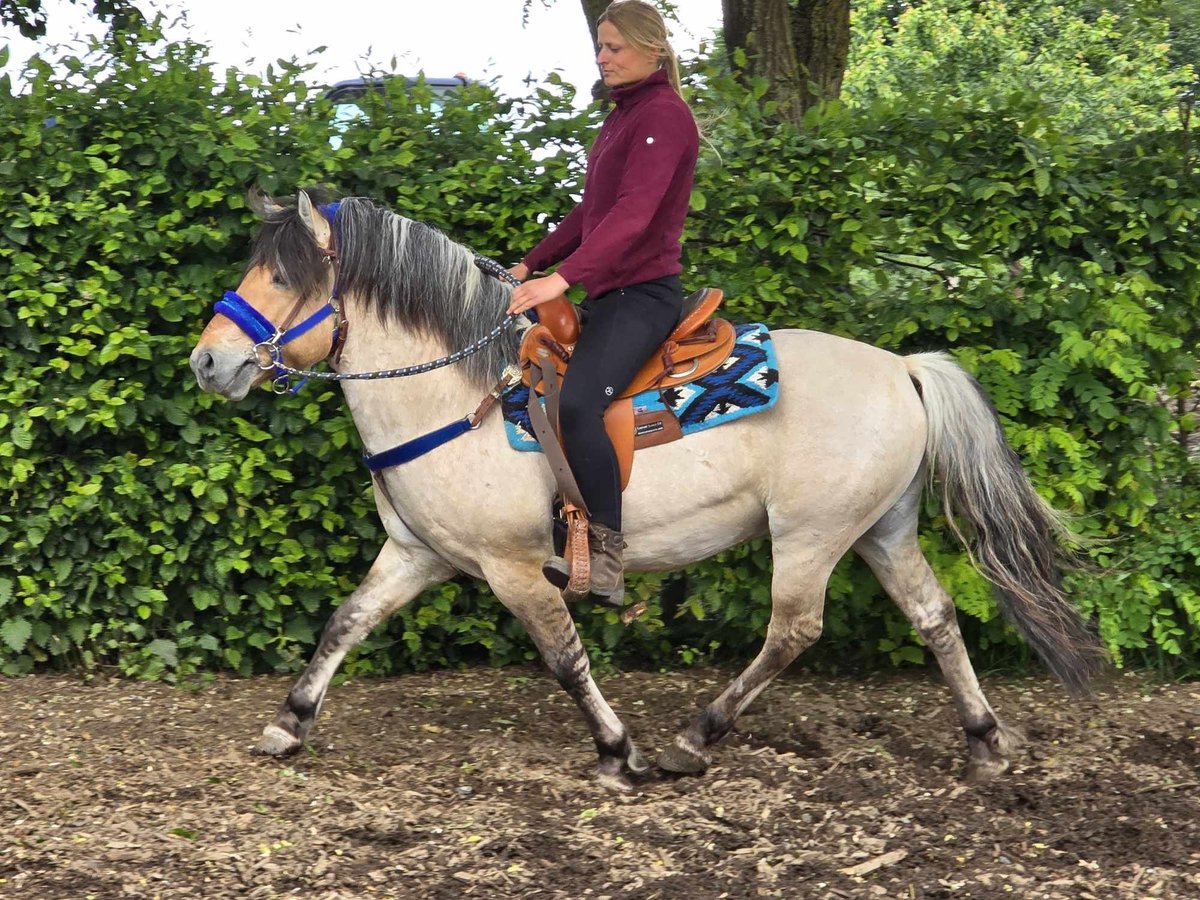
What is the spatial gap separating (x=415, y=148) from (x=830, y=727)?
2995 mm

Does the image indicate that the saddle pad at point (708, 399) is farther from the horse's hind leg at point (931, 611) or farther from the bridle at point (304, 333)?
the horse's hind leg at point (931, 611)

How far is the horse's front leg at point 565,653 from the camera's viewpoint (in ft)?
14.7

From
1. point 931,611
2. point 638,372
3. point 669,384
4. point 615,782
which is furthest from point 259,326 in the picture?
point 931,611

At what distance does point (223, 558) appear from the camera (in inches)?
217

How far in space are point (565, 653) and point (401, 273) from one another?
146 cm

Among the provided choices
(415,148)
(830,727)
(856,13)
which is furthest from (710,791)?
(856,13)

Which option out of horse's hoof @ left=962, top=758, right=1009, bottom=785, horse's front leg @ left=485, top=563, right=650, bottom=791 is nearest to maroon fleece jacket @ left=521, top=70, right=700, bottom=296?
horse's front leg @ left=485, top=563, right=650, bottom=791

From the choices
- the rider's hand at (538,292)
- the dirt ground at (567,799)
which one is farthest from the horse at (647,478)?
the rider's hand at (538,292)

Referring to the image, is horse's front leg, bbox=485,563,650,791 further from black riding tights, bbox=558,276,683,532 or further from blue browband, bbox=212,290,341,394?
blue browband, bbox=212,290,341,394

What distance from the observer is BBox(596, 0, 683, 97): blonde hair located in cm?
416

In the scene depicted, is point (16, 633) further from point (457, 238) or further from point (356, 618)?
point (457, 238)

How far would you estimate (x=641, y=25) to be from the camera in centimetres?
A: 416

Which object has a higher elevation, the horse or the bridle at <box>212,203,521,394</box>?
Result: the bridle at <box>212,203,521,394</box>

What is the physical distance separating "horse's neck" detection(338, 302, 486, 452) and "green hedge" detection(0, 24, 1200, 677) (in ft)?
3.29
